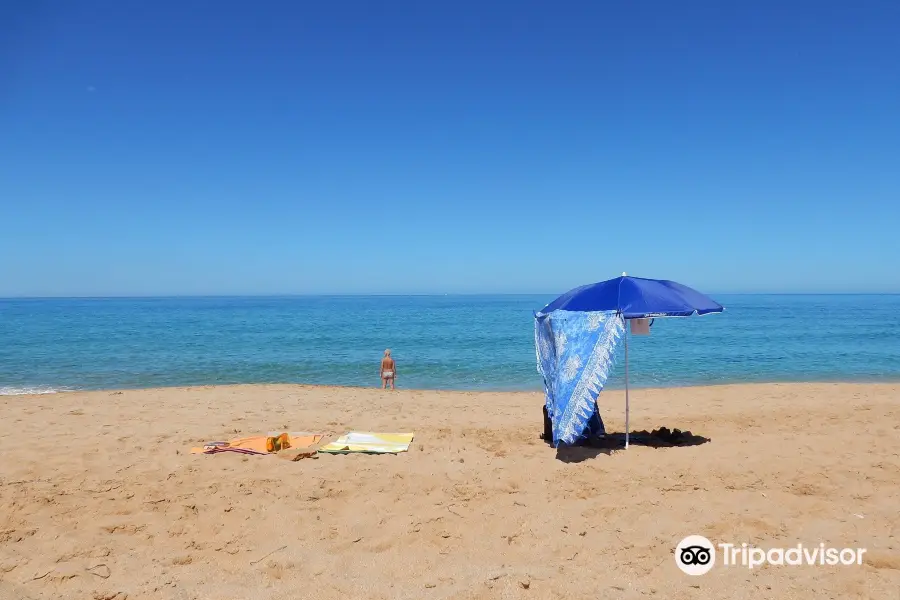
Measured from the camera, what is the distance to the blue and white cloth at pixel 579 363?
696 cm

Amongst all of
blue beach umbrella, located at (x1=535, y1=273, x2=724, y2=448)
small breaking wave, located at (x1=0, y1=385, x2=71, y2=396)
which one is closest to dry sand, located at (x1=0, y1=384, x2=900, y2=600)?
blue beach umbrella, located at (x1=535, y1=273, x2=724, y2=448)

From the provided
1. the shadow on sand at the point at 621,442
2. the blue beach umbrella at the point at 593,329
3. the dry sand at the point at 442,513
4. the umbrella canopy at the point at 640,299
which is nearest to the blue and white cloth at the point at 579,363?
the blue beach umbrella at the point at 593,329

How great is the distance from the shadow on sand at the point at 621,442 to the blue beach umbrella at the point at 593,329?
13.7 inches

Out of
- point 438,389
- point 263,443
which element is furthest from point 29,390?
point 263,443

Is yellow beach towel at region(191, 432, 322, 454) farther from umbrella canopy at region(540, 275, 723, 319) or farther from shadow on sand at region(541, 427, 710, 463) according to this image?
umbrella canopy at region(540, 275, 723, 319)

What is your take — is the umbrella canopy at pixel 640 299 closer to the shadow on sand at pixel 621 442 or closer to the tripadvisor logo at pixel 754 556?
the shadow on sand at pixel 621 442

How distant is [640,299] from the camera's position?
698 centimetres

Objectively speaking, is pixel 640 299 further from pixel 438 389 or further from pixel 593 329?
pixel 438 389

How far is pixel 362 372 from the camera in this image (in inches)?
773

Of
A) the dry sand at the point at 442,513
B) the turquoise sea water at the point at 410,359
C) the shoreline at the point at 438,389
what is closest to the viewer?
the dry sand at the point at 442,513

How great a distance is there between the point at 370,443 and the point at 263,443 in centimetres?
164

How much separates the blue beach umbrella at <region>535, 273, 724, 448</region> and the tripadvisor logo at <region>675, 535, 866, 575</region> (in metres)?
A: 2.49

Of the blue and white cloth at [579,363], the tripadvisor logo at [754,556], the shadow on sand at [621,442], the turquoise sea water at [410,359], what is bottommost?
the turquoise sea water at [410,359]

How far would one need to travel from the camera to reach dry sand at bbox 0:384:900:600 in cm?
414
